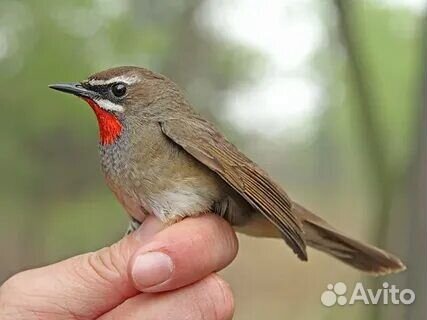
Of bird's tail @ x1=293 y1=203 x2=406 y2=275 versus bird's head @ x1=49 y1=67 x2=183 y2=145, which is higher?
bird's head @ x1=49 y1=67 x2=183 y2=145

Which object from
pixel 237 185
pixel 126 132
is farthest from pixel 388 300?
pixel 126 132

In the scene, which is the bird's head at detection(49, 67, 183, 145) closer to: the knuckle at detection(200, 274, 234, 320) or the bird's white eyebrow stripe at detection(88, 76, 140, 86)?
the bird's white eyebrow stripe at detection(88, 76, 140, 86)

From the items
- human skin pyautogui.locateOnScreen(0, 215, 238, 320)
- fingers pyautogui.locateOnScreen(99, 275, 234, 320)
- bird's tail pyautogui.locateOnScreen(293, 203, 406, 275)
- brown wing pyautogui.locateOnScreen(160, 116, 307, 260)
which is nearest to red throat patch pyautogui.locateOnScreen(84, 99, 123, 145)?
brown wing pyautogui.locateOnScreen(160, 116, 307, 260)

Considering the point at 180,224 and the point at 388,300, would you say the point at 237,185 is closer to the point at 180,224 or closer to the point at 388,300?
the point at 180,224

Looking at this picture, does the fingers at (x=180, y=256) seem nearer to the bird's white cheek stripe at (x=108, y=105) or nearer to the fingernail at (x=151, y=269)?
the fingernail at (x=151, y=269)

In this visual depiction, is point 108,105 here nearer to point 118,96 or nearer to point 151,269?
point 118,96

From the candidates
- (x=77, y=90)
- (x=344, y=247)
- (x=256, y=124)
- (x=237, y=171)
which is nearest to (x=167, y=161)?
(x=237, y=171)
